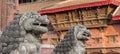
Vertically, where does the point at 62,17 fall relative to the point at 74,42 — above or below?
below

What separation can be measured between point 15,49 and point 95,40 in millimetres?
9576

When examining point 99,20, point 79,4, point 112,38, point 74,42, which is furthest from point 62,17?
point 74,42

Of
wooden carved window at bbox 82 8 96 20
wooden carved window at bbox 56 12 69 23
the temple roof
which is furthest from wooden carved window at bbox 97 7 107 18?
wooden carved window at bbox 56 12 69 23

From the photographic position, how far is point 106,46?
14023mm

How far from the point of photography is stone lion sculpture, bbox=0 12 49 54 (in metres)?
5.25

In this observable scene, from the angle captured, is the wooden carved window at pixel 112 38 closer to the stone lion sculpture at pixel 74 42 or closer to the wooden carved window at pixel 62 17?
the wooden carved window at pixel 62 17

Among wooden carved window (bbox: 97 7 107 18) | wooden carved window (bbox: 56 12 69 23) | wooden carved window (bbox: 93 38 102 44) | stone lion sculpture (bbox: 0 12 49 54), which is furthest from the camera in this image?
wooden carved window (bbox: 56 12 69 23)

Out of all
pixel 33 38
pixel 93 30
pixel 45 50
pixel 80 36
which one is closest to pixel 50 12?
pixel 93 30

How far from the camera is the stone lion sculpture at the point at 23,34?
5250mm

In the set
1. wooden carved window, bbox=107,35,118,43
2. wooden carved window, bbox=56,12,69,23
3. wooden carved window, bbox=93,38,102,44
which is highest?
wooden carved window, bbox=56,12,69,23

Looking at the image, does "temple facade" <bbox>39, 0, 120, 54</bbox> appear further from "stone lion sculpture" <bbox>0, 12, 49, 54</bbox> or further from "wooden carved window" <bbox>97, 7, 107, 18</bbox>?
"stone lion sculpture" <bbox>0, 12, 49, 54</bbox>

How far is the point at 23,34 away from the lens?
525 cm

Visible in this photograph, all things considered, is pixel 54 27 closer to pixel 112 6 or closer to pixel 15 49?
pixel 112 6

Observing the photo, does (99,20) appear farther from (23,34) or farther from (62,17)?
(23,34)
